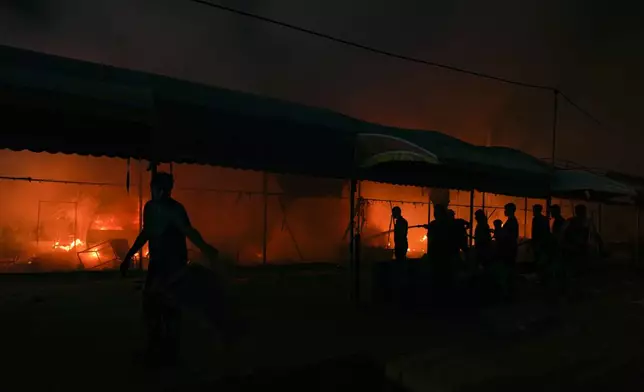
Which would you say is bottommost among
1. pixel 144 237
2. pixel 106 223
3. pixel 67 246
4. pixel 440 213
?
pixel 67 246

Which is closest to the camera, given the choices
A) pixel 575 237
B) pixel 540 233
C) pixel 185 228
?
pixel 185 228

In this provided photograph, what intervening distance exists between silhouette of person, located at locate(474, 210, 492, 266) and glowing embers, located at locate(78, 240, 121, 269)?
10548mm

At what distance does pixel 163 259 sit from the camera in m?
4.64

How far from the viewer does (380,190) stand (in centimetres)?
2230

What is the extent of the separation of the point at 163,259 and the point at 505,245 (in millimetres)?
6073

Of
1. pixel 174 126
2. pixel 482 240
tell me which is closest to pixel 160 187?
pixel 174 126

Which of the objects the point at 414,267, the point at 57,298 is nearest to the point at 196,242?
the point at 414,267

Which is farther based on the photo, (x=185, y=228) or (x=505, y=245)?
(x=505, y=245)

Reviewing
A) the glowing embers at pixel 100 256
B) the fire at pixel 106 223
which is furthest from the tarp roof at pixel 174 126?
the fire at pixel 106 223

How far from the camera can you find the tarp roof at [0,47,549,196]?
457 cm

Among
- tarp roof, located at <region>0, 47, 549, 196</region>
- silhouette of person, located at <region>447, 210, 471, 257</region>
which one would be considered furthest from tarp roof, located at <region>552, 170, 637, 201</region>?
silhouette of person, located at <region>447, 210, 471, 257</region>

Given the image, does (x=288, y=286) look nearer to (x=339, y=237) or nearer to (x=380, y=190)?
(x=339, y=237)

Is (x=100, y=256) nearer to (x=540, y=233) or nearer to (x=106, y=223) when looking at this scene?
(x=106, y=223)

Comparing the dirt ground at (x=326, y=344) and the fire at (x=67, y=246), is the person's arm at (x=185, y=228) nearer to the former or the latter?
the dirt ground at (x=326, y=344)
